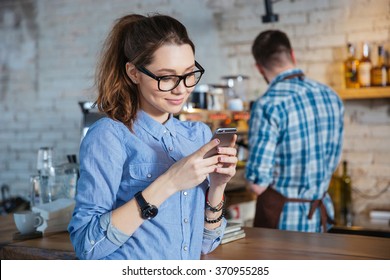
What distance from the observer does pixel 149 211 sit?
A: 1.34m

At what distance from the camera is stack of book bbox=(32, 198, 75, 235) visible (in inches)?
89.8

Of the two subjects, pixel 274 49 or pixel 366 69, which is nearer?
pixel 274 49

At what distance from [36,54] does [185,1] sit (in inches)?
64.7

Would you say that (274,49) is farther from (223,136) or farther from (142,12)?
(142,12)

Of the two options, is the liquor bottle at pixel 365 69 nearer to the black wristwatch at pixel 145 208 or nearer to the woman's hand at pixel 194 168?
the woman's hand at pixel 194 168

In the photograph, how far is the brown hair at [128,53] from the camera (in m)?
1.41

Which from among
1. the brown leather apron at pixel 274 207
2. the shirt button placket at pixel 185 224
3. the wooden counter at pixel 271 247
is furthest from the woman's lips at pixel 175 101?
the brown leather apron at pixel 274 207

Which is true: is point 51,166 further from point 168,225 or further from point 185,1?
point 185,1

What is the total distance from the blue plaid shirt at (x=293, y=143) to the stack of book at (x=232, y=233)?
716 mm

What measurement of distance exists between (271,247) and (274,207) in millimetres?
915

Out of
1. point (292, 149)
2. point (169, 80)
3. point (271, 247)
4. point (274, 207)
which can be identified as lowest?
point (274, 207)

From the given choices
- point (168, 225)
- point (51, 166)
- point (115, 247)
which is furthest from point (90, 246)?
point (51, 166)

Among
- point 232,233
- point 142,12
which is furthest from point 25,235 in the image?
point 142,12

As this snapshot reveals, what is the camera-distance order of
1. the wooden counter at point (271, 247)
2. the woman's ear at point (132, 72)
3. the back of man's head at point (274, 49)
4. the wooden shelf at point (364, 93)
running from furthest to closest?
the wooden shelf at point (364, 93), the back of man's head at point (274, 49), the wooden counter at point (271, 247), the woman's ear at point (132, 72)
